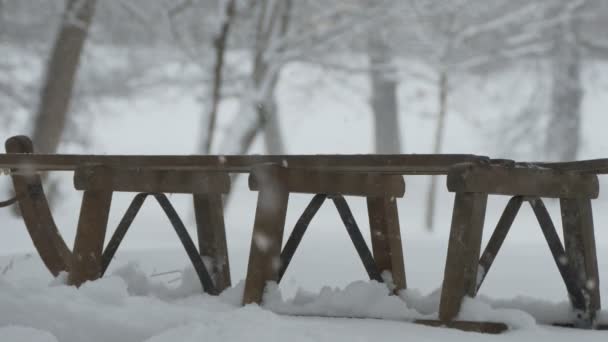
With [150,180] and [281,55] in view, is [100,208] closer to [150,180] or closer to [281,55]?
[150,180]

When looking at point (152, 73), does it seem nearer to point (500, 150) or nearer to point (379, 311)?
point (500, 150)

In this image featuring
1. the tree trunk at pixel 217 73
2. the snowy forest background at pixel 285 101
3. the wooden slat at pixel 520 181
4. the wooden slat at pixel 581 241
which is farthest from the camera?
the tree trunk at pixel 217 73

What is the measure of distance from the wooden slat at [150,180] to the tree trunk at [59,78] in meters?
6.22

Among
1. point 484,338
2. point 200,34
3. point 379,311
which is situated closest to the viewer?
point 484,338

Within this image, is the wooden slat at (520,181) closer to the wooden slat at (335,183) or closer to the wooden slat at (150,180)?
the wooden slat at (335,183)

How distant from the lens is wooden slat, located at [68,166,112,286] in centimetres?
391

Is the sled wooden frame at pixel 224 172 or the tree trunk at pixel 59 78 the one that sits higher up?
the tree trunk at pixel 59 78

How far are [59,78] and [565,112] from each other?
12.2 metres

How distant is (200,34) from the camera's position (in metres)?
13.6

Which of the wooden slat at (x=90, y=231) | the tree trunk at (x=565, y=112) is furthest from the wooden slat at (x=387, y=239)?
the tree trunk at (x=565, y=112)

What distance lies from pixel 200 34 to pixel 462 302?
1094cm

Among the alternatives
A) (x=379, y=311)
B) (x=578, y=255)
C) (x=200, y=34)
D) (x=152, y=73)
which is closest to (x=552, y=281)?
(x=578, y=255)

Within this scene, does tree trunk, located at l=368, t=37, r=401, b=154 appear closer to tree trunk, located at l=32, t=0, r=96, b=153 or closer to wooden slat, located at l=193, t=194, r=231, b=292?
tree trunk, located at l=32, t=0, r=96, b=153

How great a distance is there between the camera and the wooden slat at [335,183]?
11.7 feet
